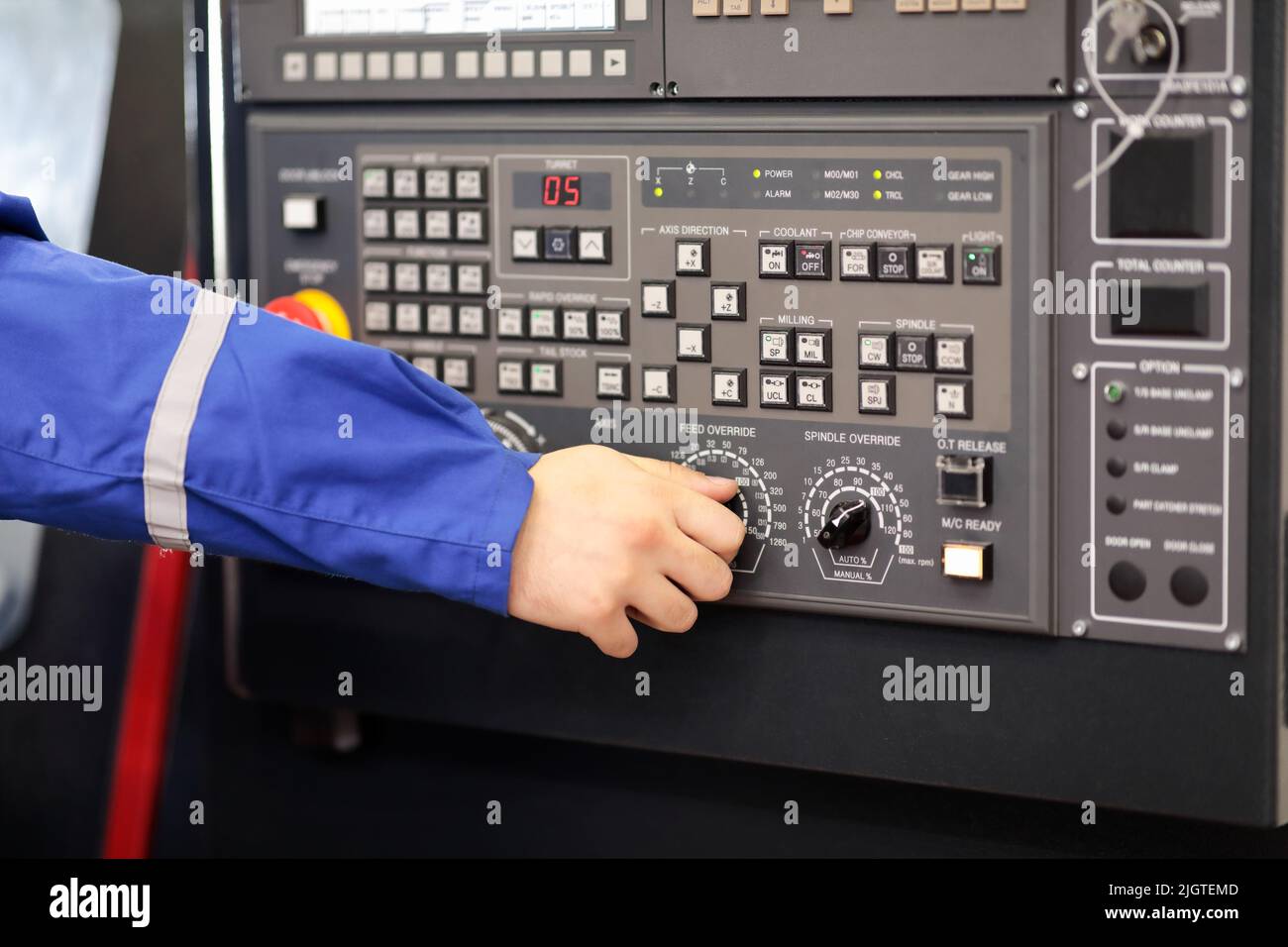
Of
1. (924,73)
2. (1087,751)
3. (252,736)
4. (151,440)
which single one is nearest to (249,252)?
(151,440)

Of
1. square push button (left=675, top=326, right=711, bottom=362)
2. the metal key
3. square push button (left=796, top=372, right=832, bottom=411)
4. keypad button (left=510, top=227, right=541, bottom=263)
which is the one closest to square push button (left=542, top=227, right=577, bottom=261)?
keypad button (left=510, top=227, right=541, bottom=263)

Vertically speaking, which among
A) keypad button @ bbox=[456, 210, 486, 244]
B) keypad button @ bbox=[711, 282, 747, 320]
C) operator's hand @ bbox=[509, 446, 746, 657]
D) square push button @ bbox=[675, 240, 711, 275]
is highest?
keypad button @ bbox=[456, 210, 486, 244]

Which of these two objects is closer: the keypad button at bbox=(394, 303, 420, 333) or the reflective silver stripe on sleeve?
the reflective silver stripe on sleeve

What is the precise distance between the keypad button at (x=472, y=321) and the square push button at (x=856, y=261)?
303 mm

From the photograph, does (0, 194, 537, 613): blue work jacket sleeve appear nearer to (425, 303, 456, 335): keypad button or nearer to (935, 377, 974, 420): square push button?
(425, 303, 456, 335): keypad button

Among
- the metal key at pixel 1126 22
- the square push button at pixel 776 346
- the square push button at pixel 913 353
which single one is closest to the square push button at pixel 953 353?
the square push button at pixel 913 353

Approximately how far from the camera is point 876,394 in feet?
3.77

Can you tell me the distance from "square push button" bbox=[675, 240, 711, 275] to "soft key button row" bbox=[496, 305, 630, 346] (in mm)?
58

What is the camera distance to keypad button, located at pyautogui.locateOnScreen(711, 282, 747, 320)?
1.18 m

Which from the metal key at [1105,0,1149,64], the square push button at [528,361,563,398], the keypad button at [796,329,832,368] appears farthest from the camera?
the square push button at [528,361,563,398]

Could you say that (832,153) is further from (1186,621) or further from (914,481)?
(1186,621)

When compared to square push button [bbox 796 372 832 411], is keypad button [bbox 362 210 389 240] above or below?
above

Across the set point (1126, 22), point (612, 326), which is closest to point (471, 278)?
point (612, 326)

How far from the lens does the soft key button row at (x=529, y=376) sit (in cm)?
127
